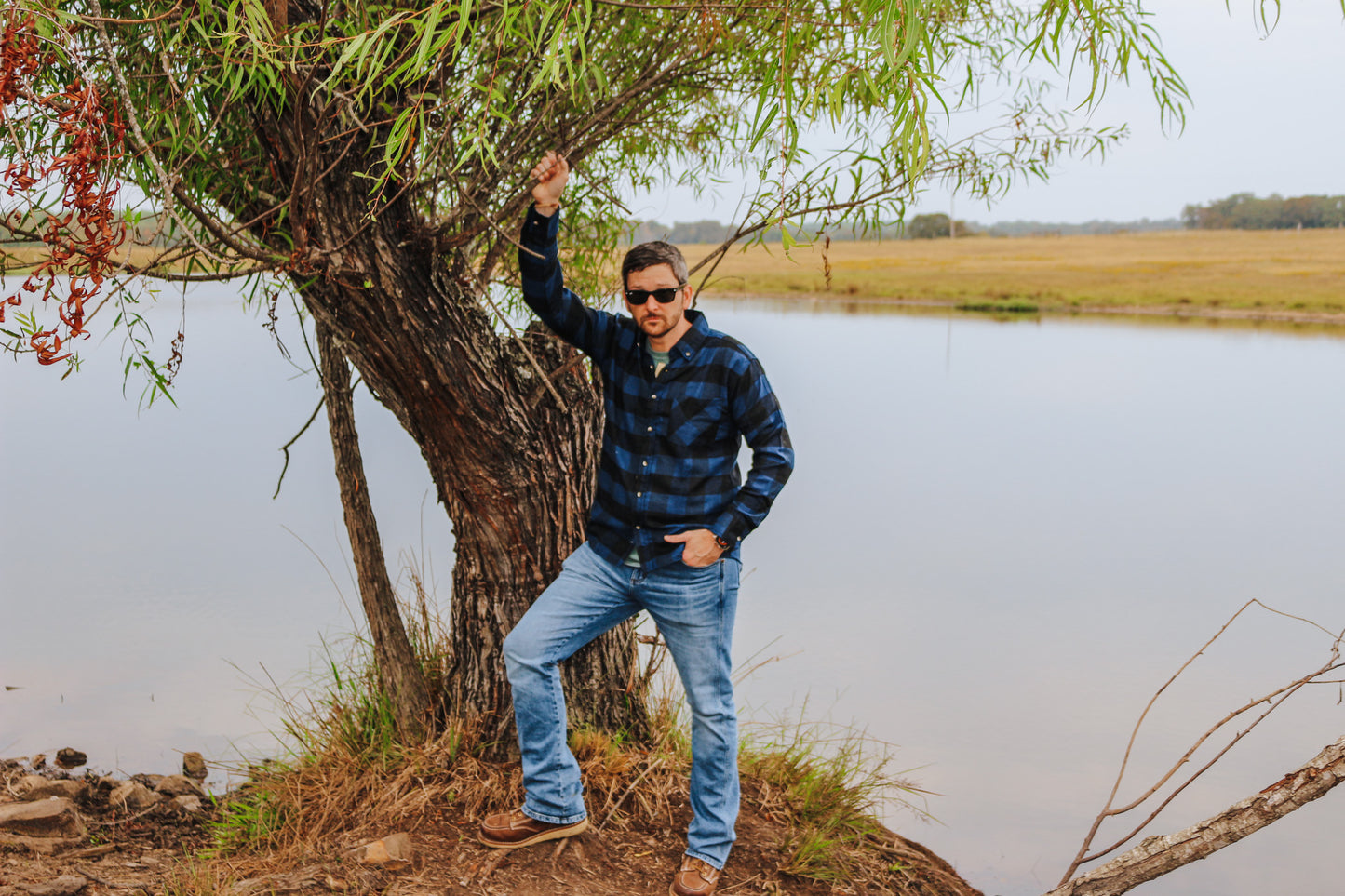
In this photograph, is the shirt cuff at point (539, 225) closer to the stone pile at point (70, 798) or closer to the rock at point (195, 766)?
the stone pile at point (70, 798)

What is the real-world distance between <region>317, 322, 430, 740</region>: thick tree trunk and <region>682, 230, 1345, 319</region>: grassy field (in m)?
15.5

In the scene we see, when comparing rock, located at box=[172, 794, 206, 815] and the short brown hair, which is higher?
the short brown hair

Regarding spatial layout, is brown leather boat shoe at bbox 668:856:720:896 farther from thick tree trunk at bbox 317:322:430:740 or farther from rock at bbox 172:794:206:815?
rock at bbox 172:794:206:815

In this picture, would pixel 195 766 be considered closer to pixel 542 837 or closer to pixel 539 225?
pixel 542 837

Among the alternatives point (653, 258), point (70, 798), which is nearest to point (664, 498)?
point (653, 258)

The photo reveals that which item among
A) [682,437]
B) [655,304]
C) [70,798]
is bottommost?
[70,798]

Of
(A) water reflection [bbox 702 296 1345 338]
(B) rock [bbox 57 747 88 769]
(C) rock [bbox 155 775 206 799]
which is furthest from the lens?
(A) water reflection [bbox 702 296 1345 338]

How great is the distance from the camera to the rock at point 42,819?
345 centimetres

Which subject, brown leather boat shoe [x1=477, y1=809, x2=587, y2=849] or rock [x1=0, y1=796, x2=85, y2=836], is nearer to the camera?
brown leather boat shoe [x1=477, y1=809, x2=587, y2=849]

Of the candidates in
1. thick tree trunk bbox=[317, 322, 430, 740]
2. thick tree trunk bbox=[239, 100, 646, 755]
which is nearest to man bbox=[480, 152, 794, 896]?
thick tree trunk bbox=[239, 100, 646, 755]

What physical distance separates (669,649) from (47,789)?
2.79 metres

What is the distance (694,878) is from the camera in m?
2.85

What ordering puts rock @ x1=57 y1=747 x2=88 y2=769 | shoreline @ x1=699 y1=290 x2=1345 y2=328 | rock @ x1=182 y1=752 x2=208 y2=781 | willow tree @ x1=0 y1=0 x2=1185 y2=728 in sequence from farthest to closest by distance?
1. shoreline @ x1=699 y1=290 x2=1345 y2=328
2. rock @ x1=57 y1=747 x2=88 y2=769
3. rock @ x1=182 y1=752 x2=208 y2=781
4. willow tree @ x1=0 y1=0 x2=1185 y2=728

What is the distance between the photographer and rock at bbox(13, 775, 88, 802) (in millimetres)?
3869
